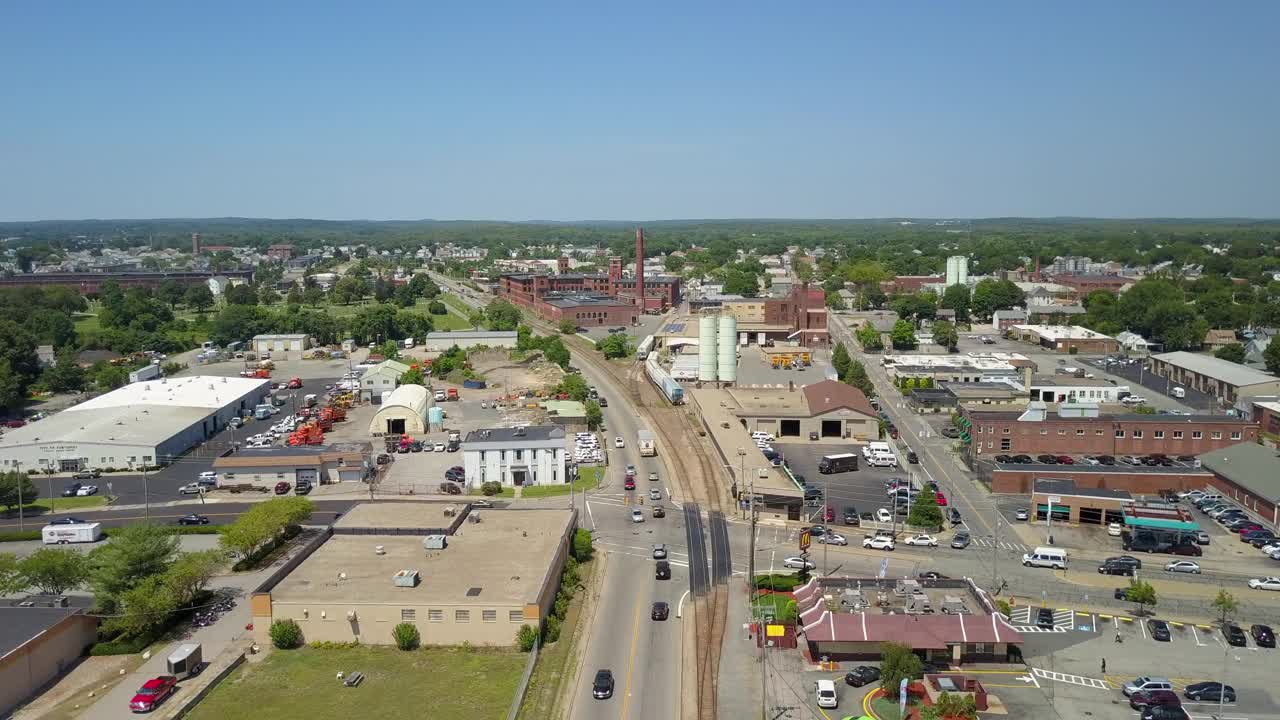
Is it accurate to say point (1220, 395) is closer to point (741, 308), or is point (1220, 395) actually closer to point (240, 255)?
point (741, 308)

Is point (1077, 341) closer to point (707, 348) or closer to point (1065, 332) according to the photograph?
point (1065, 332)

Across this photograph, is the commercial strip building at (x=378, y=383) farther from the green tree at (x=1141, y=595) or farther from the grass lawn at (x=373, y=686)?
the green tree at (x=1141, y=595)

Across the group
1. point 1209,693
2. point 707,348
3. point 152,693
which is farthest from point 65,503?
point 1209,693

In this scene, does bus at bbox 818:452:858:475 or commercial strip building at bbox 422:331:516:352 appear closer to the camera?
bus at bbox 818:452:858:475

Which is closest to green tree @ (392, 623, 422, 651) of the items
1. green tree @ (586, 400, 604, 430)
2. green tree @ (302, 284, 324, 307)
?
green tree @ (586, 400, 604, 430)

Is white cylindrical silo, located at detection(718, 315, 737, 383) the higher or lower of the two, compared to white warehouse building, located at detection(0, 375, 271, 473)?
higher

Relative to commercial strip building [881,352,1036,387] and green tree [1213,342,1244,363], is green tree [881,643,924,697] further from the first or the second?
green tree [1213,342,1244,363]

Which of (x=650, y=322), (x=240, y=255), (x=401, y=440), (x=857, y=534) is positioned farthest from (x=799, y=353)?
(x=240, y=255)
